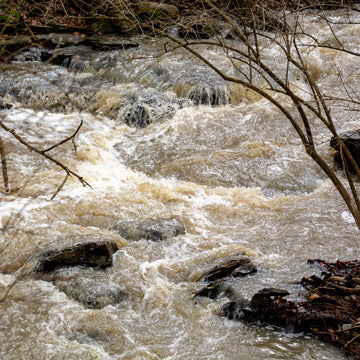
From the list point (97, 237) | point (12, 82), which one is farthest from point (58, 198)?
point (12, 82)

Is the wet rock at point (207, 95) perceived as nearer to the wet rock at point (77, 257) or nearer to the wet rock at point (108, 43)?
the wet rock at point (108, 43)

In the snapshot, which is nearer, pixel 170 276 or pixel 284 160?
pixel 170 276

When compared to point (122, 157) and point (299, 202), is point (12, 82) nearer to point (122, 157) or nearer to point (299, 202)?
point (122, 157)

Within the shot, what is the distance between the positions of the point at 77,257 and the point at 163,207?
192cm

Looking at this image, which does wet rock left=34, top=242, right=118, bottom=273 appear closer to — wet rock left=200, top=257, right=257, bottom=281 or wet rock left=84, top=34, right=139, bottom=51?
wet rock left=200, top=257, right=257, bottom=281

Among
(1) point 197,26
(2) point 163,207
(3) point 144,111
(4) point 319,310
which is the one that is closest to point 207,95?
(3) point 144,111

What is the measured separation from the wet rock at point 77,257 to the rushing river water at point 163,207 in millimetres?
132

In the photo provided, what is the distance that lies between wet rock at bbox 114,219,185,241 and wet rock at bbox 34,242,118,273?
63 cm

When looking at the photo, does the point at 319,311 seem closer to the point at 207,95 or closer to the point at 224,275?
the point at 224,275

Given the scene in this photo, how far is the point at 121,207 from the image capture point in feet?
21.3

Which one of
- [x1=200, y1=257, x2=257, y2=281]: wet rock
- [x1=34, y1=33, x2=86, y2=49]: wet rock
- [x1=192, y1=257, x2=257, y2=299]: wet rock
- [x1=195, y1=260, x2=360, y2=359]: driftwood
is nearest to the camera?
[x1=195, y1=260, x2=360, y2=359]: driftwood

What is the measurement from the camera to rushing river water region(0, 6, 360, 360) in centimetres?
382

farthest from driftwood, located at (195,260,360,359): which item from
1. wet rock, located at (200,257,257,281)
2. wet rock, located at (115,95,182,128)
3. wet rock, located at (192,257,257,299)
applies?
wet rock, located at (115,95,182,128)

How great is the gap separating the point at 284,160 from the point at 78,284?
4.75m
